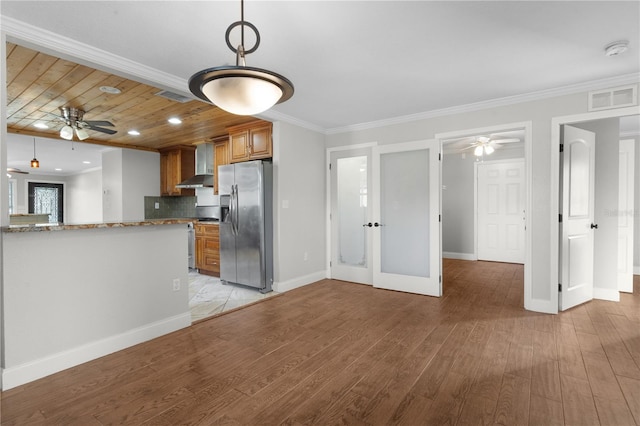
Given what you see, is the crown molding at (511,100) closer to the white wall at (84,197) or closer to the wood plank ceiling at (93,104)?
the wood plank ceiling at (93,104)

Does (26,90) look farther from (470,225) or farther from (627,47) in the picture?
(470,225)

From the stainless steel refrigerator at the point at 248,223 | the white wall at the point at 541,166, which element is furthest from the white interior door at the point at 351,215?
the white wall at the point at 541,166

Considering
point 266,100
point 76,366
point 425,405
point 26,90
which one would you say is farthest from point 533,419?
point 26,90

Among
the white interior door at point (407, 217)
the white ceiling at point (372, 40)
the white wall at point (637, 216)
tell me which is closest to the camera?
the white ceiling at point (372, 40)

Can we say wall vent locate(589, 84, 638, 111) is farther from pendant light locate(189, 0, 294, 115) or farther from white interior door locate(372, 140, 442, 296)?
pendant light locate(189, 0, 294, 115)

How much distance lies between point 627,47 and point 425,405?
3196mm

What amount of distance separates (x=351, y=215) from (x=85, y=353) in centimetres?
365

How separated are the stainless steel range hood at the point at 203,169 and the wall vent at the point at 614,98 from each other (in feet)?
18.4

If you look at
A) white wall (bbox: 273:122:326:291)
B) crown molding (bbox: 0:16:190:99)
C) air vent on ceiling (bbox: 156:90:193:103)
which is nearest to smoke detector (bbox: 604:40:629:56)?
white wall (bbox: 273:122:326:291)

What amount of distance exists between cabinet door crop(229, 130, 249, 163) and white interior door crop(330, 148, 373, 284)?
140 cm

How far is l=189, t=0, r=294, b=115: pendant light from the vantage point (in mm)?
1442

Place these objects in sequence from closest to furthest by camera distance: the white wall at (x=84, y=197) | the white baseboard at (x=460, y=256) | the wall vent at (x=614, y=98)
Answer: the wall vent at (x=614, y=98) → the white baseboard at (x=460, y=256) → the white wall at (x=84, y=197)

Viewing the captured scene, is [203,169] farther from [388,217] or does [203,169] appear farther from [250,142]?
[388,217]

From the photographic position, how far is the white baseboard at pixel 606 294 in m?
3.85
